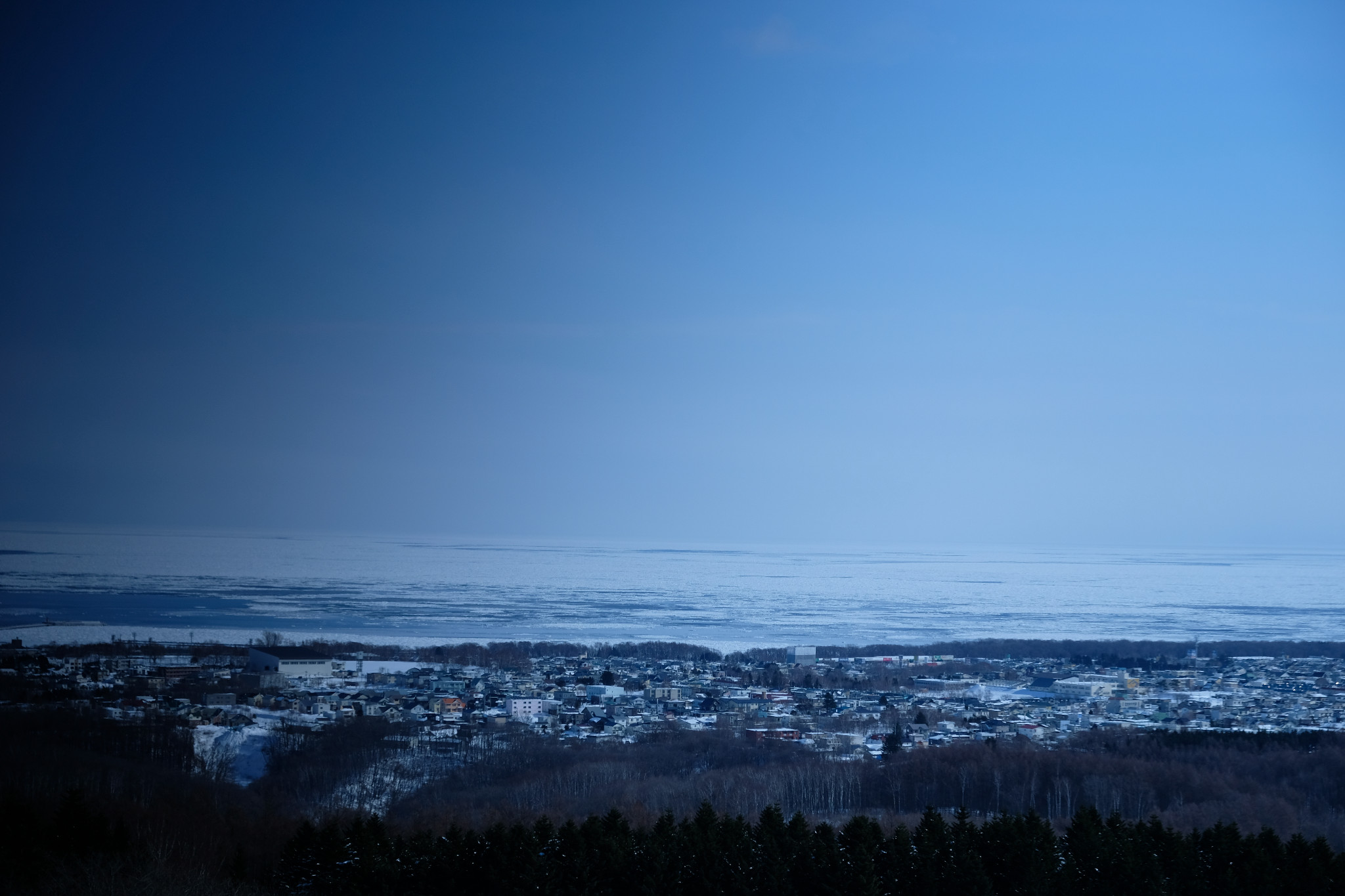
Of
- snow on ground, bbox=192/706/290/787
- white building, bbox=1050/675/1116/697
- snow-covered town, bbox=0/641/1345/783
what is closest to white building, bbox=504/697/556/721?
snow-covered town, bbox=0/641/1345/783

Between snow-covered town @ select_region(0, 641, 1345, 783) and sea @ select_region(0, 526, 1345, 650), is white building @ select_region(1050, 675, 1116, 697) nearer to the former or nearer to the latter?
snow-covered town @ select_region(0, 641, 1345, 783)

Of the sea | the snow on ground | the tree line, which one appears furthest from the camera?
the sea

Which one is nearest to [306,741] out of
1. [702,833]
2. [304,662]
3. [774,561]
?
[304,662]

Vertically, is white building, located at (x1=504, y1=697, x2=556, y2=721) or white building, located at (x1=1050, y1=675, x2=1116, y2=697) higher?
white building, located at (x1=1050, y1=675, x2=1116, y2=697)

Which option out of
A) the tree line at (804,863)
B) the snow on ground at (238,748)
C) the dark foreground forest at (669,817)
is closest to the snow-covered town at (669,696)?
the snow on ground at (238,748)

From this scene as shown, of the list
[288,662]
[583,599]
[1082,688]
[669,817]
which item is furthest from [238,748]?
[583,599]

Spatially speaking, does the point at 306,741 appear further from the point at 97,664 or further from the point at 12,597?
the point at 12,597
